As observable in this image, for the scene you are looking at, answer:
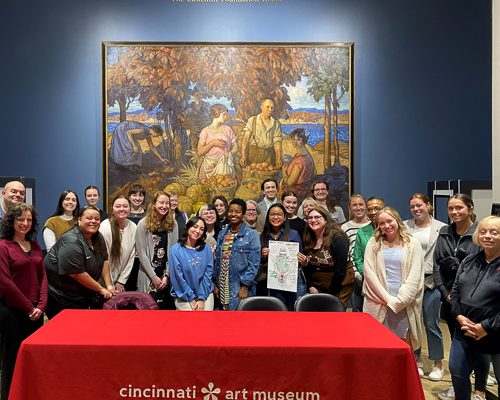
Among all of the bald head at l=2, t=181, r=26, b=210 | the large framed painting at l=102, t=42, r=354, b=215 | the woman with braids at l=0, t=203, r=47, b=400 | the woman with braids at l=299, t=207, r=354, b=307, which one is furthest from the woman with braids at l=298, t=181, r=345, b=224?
the bald head at l=2, t=181, r=26, b=210

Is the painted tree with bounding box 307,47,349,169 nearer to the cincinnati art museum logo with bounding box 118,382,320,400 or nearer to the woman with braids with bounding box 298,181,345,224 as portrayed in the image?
the woman with braids with bounding box 298,181,345,224

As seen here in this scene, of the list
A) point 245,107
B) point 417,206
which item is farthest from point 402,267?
point 245,107

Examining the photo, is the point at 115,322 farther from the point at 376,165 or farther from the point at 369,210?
the point at 376,165

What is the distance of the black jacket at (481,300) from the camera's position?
3145 mm

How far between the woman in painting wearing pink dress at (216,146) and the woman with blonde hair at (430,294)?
331cm

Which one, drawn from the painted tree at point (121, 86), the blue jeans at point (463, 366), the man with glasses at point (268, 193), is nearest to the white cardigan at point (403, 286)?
the blue jeans at point (463, 366)

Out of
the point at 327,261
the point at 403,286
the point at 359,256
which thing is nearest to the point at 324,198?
the point at 359,256

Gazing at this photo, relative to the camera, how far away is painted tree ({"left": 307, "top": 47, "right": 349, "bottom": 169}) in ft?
23.3

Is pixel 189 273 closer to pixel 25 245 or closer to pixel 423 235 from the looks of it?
pixel 25 245

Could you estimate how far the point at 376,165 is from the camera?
24.0ft

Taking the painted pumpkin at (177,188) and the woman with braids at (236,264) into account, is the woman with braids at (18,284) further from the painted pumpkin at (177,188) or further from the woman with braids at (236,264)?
the painted pumpkin at (177,188)

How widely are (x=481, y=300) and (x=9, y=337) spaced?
3958 millimetres

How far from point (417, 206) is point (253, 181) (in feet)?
9.95

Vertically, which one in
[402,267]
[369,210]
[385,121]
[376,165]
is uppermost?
[385,121]
